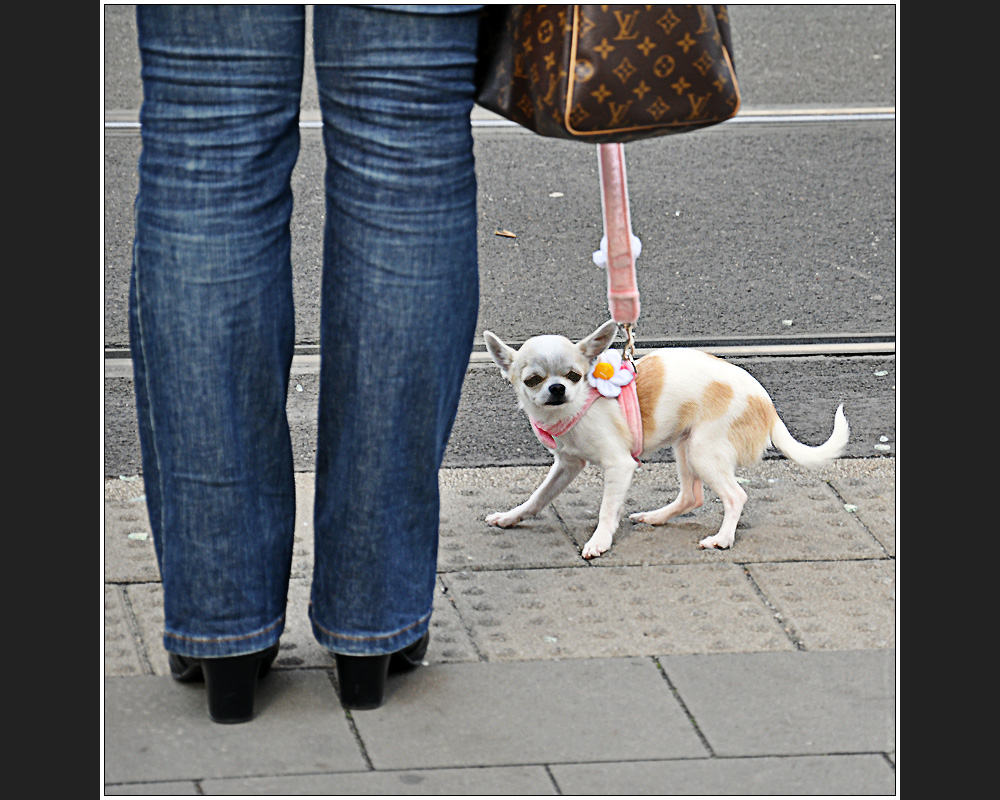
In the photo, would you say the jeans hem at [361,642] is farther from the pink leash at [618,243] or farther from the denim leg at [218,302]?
the pink leash at [618,243]

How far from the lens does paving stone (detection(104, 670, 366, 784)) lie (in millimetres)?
2373

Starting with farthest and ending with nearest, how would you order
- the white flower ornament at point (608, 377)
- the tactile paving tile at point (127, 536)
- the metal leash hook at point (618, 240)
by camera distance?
the white flower ornament at point (608, 377) → the tactile paving tile at point (127, 536) → the metal leash hook at point (618, 240)

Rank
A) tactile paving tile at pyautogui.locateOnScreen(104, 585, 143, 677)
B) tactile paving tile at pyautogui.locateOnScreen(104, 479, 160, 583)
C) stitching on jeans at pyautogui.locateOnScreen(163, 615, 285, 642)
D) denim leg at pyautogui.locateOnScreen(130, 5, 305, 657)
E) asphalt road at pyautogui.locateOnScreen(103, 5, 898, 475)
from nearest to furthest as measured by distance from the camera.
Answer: denim leg at pyautogui.locateOnScreen(130, 5, 305, 657), stitching on jeans at pyautogui.locateOnScreen(163, 615, 285, 642), tactile paving tile at pyautogui.locateOnScreen(104, 585, 143, 677), tactile paving tile at pyautogui.locateOnScreen(104, 479, 160, 583), asphalt road at pyautogui.locateOnScreen(103, 5, 898, 475)

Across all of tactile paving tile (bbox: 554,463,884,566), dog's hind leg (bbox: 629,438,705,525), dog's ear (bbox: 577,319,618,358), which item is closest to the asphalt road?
tactile paving tile (bbox: 554,463,884,566)

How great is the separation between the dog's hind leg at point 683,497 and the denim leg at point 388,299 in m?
1.06

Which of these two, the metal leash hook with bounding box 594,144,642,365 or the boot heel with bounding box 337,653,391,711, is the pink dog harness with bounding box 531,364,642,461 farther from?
the boot heel with bounding box 337,653,391,711

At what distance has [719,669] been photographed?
9.05 feet

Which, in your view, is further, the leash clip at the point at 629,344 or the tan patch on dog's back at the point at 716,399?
the tan patch on dog's back at the point at 716,399

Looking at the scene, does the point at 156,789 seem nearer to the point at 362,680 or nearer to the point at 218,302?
the point at 362,680

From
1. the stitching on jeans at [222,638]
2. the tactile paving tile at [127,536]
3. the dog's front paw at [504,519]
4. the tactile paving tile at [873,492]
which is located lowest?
the tactile paving tile at [873,492]

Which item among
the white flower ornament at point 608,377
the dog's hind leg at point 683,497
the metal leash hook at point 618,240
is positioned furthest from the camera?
the dog's hind leg at point 683,497

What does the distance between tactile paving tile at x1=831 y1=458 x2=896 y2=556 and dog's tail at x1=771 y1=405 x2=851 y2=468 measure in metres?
0.14

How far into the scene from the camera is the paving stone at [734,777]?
235 cm

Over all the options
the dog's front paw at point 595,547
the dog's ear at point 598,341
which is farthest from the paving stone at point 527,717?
the dog's ear at point 598,341
